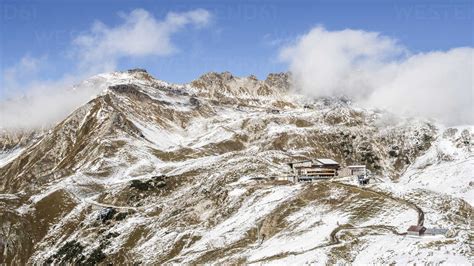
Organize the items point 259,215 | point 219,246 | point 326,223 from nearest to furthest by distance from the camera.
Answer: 1. point 326,223
2. point 219,246
3. point 259,215

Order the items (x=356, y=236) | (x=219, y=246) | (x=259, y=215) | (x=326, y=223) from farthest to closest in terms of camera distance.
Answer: (x=259, y=215)
(x=219, y=246)
(x=326, y=223)
(x=356, y=236)

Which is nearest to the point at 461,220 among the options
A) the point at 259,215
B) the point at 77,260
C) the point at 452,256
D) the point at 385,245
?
the point at 385,245

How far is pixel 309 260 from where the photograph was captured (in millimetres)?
110938

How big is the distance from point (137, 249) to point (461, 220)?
11471 centimetres

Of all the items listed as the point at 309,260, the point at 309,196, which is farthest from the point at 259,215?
the point at 309,260

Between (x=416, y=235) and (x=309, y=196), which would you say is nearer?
A: (x=416, y=235)

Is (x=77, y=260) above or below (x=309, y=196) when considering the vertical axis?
below

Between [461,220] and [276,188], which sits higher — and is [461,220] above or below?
below

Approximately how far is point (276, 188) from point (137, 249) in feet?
191

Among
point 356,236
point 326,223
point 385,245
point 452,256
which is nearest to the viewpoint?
point 452,256

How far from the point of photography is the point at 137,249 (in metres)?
188

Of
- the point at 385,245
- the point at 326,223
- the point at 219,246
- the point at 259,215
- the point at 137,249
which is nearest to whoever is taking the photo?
the point at 385,245

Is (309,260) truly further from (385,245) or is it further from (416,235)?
(416,235)

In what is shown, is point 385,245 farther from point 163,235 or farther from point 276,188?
point 163,235
